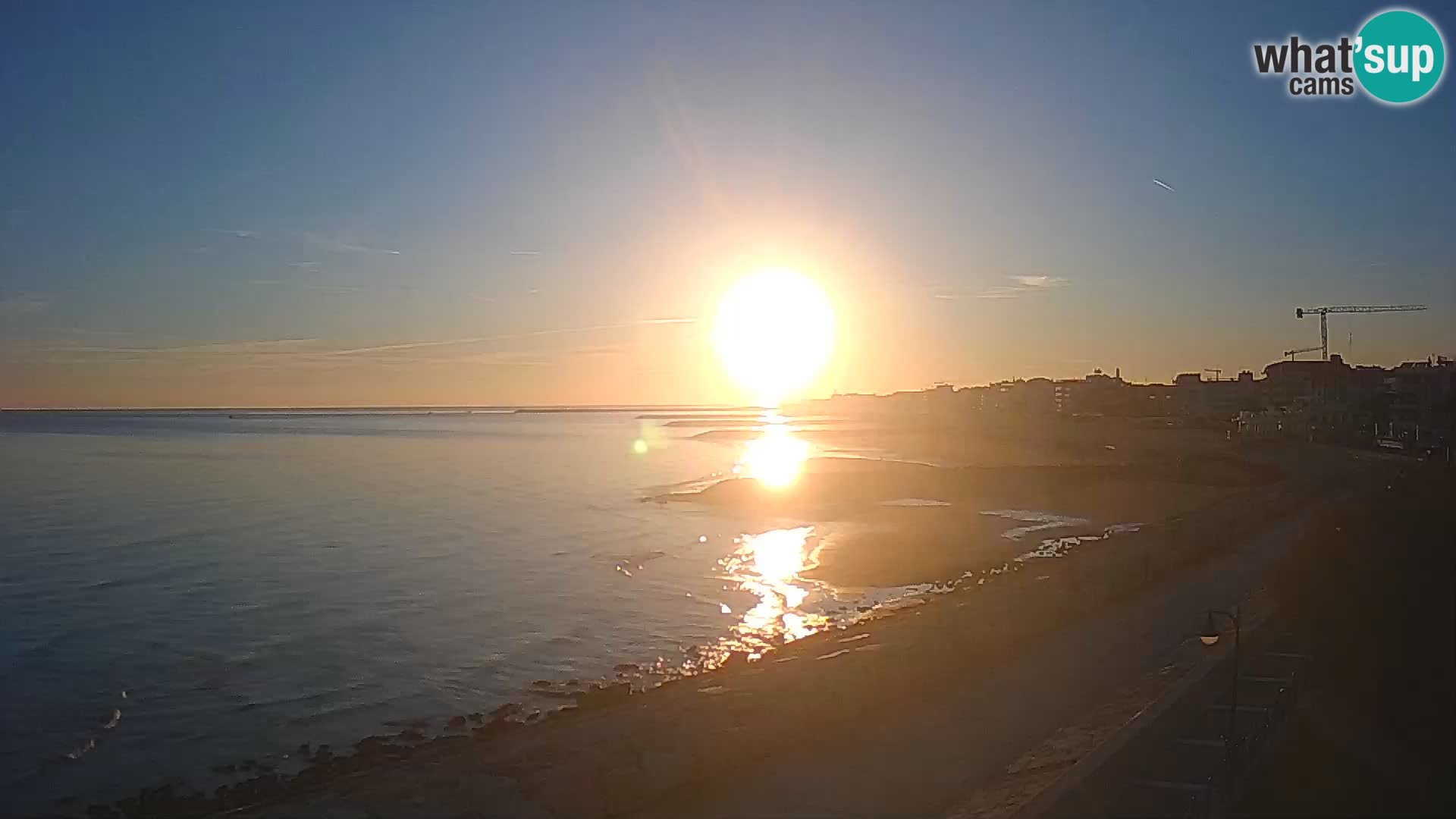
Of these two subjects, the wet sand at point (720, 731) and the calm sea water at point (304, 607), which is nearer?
the wet sand at point (720, 731)

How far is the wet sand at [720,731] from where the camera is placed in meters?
10.5

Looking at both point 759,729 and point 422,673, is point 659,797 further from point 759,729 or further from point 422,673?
point 422,673

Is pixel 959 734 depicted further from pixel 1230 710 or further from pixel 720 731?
pixel 1230 710

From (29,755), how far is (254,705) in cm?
299

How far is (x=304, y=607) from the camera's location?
2353cm

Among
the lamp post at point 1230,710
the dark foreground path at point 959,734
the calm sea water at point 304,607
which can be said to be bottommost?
the calm sea water at point 304,607

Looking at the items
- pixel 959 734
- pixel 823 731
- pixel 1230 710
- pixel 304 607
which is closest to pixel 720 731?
pixel 823 731

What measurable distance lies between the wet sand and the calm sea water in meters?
1.66

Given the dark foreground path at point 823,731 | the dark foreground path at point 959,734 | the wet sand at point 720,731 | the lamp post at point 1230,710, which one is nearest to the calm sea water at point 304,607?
the wet sand at point 720,731

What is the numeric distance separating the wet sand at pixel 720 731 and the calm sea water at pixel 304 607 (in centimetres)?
166

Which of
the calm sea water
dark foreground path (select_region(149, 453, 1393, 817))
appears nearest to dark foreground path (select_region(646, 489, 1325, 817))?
dark foreground path (select_region(149, 453, 1393, 817))

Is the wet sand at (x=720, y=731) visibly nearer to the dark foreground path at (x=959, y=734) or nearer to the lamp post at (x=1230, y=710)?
the dark foreground path at (x=959, y=734)

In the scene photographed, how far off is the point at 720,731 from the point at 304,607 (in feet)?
49.4

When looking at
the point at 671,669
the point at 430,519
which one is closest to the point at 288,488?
the point at 430,519
